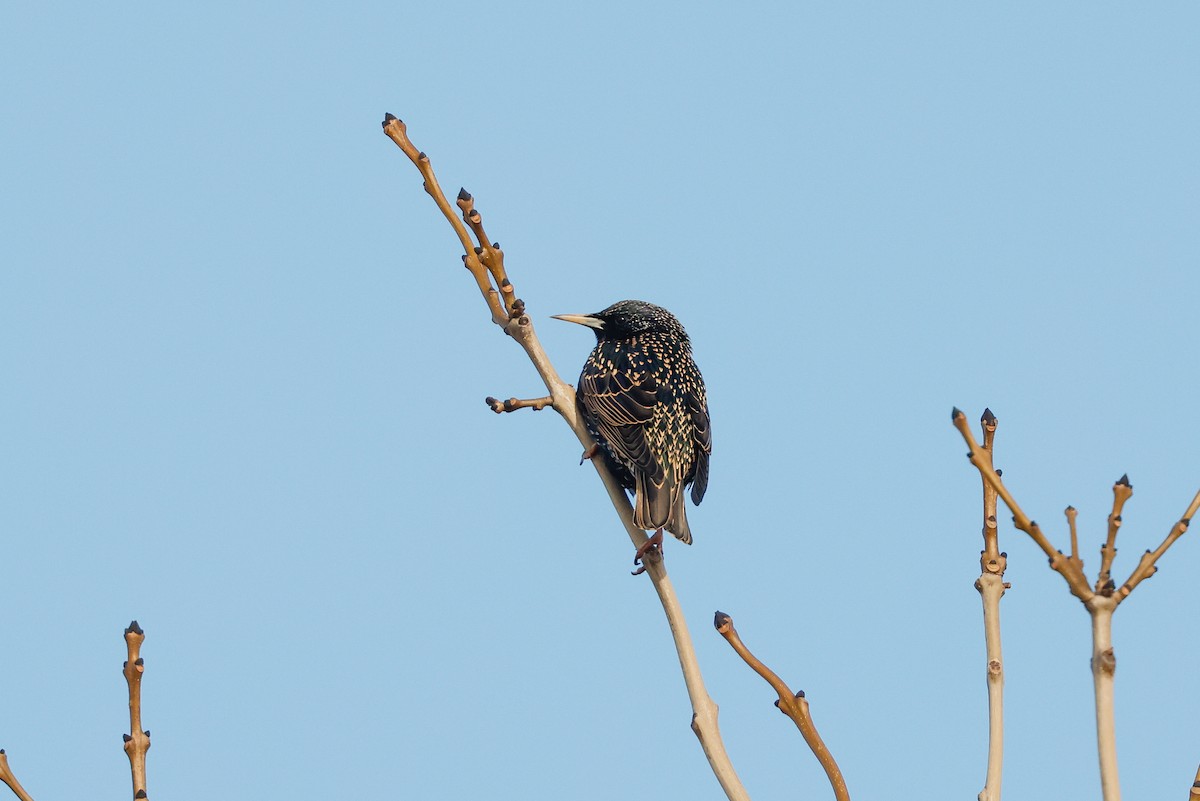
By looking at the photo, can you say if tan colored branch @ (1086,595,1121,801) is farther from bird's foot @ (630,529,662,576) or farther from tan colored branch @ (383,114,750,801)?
bird's foot @ (630,529,662,576)

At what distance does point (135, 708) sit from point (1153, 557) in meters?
1.99

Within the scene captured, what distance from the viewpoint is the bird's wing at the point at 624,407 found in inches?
246

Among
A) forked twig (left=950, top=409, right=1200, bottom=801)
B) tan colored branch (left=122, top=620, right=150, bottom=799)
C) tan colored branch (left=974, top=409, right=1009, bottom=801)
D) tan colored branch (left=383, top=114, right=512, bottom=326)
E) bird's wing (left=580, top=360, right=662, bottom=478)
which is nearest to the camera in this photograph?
forked twig (left=950, top=409, right=1200, bottom=801)

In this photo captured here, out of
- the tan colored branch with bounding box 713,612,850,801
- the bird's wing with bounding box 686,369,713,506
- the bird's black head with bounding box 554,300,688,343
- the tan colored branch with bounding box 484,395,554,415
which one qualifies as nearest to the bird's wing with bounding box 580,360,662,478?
the bird's wing with bounding box 686,369,713,506

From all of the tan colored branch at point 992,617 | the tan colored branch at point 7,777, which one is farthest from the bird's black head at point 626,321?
the tan colored branch at point 7,777

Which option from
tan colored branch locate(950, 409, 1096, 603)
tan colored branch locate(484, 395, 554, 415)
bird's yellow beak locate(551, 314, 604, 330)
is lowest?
tan colored branch locate(950, 409, 1096, 603)

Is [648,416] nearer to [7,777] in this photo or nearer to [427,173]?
[427,173]

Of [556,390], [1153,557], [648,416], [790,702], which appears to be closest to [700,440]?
[648,416]

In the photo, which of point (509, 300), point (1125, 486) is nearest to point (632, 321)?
point (509, 300)

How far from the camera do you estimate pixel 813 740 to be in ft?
10.1

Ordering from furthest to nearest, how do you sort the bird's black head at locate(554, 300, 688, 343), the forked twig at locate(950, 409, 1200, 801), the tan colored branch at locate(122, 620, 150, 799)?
the bird's black head at locate(554, 300, 688, 343), the tan colored branch at locate(122, 620, 150, 799), the forked twig at locate(950, 409, 1200, 801)

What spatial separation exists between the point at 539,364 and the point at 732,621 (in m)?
1.73

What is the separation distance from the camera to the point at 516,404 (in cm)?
466

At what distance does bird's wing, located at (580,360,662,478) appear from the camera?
246 inches
